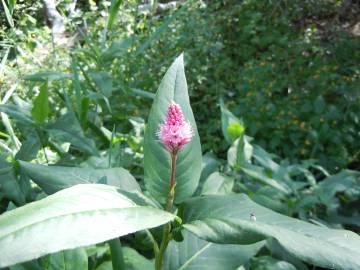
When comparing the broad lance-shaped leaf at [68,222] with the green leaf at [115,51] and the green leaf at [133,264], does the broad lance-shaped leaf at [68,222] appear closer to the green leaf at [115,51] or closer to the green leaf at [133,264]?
the green leaf at [133,264]

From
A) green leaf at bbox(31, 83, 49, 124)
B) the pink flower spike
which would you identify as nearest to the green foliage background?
green leaf at bbox(31, 83, 49, 124)

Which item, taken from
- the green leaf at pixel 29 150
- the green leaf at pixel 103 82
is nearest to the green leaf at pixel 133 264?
the green leaf at pixel 29 150

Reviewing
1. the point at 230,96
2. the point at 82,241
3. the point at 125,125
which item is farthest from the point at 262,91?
the point at 82,241

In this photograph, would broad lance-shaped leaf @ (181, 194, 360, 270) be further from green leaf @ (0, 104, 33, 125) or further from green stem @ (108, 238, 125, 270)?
green leaf @ (0, 104, 33, 125)

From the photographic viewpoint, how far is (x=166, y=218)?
2.46 feet

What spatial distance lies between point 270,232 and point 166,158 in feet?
1.01

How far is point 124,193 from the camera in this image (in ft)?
2.72

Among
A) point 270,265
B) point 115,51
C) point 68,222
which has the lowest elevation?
point 270,265

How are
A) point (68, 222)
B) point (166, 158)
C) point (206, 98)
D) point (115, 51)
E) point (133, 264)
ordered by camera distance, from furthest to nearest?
1. point (206, 98)
2. point (115, 51)
3. point (133, 264)
4. point (166, 158)
5. point (68, 222)

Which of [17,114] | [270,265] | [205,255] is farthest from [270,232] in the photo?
[17,114]

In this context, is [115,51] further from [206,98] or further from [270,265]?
[206,98]

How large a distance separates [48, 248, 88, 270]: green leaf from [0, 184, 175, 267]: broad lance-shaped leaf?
15.0 inches

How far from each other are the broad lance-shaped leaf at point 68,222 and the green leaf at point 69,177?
0.28 metres

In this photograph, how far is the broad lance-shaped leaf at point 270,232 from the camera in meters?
0.72
